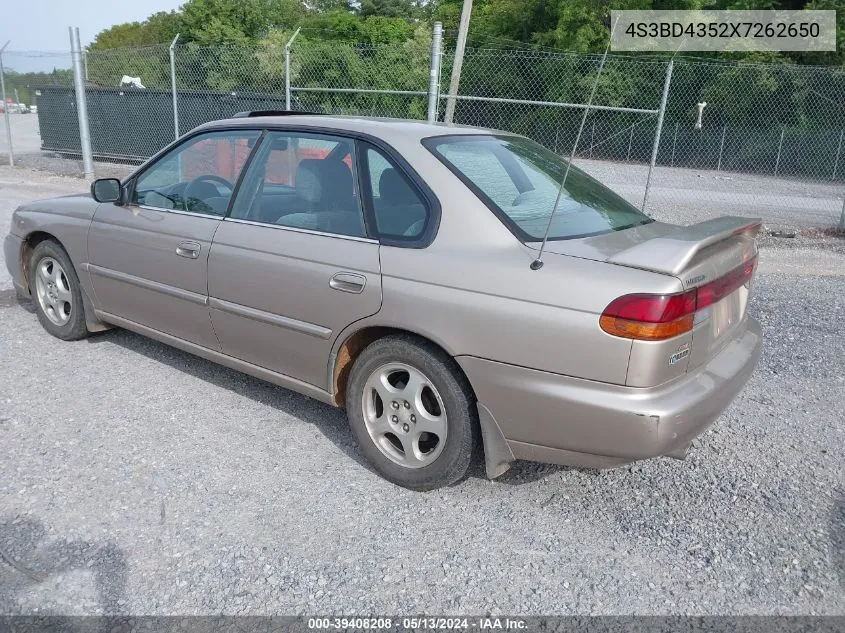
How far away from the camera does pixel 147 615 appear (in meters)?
2.47

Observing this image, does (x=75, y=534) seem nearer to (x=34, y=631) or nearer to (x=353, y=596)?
(x=34, y=631)

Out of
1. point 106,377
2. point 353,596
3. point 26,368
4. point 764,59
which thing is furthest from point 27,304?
point 764,59

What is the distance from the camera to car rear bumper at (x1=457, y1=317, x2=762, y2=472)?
268cm

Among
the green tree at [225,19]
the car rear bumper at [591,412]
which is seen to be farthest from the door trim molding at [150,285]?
the green tree at [225,19]

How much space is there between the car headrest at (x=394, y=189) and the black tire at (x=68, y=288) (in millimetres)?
2605

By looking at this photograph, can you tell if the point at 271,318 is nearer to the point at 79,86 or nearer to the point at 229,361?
the point at 229,361

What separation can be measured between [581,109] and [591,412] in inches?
750

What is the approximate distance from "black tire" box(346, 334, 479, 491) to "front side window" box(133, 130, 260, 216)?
53.4 inches

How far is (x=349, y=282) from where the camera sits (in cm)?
331

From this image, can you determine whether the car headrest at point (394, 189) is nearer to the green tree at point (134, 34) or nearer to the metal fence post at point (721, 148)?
the metal fence post at point (721, 148)

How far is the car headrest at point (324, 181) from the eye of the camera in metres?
3.55

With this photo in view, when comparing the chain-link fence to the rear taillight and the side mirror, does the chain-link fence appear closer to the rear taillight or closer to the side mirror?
the side mirror

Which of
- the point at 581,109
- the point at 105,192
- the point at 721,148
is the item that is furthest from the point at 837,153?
the point at 105,192

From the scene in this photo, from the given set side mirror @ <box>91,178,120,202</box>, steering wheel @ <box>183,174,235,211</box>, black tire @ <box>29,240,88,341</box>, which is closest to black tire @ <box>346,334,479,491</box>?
steering wheel @ <box>183,174,235,211</box>
